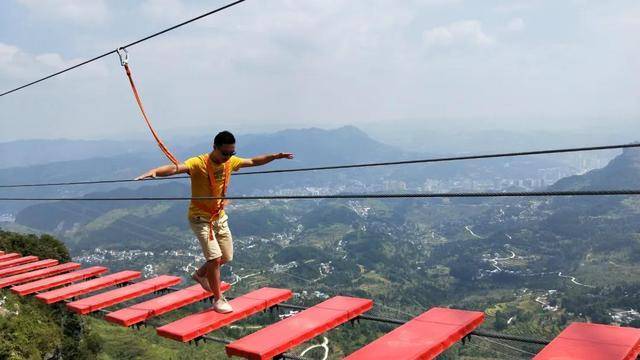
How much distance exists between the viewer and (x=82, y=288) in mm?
10375

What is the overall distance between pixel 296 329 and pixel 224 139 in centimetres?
285

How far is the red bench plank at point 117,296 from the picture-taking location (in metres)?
9.10

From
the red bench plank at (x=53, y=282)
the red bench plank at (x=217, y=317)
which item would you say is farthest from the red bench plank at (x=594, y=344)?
the red bench plank at (x=53, y=282)

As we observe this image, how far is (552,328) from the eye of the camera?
115m

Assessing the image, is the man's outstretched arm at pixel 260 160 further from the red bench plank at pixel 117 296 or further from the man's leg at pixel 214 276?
the red bench plank at pixel 117 296

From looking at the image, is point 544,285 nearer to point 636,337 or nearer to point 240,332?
point 240,332

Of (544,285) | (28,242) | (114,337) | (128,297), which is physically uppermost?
(128,297)

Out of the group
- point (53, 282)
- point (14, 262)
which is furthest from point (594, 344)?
point (14, 262)

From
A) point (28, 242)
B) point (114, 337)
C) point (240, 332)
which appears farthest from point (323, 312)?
point (240, 332)

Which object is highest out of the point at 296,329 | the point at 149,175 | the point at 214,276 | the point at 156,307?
the point at 149,175

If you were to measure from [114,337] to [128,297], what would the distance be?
62456 mm

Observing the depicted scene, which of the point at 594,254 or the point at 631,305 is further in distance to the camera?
the point at 594,254

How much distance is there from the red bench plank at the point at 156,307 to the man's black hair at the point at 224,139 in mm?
2852

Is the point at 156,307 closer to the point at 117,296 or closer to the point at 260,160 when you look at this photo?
the point at 117,296
